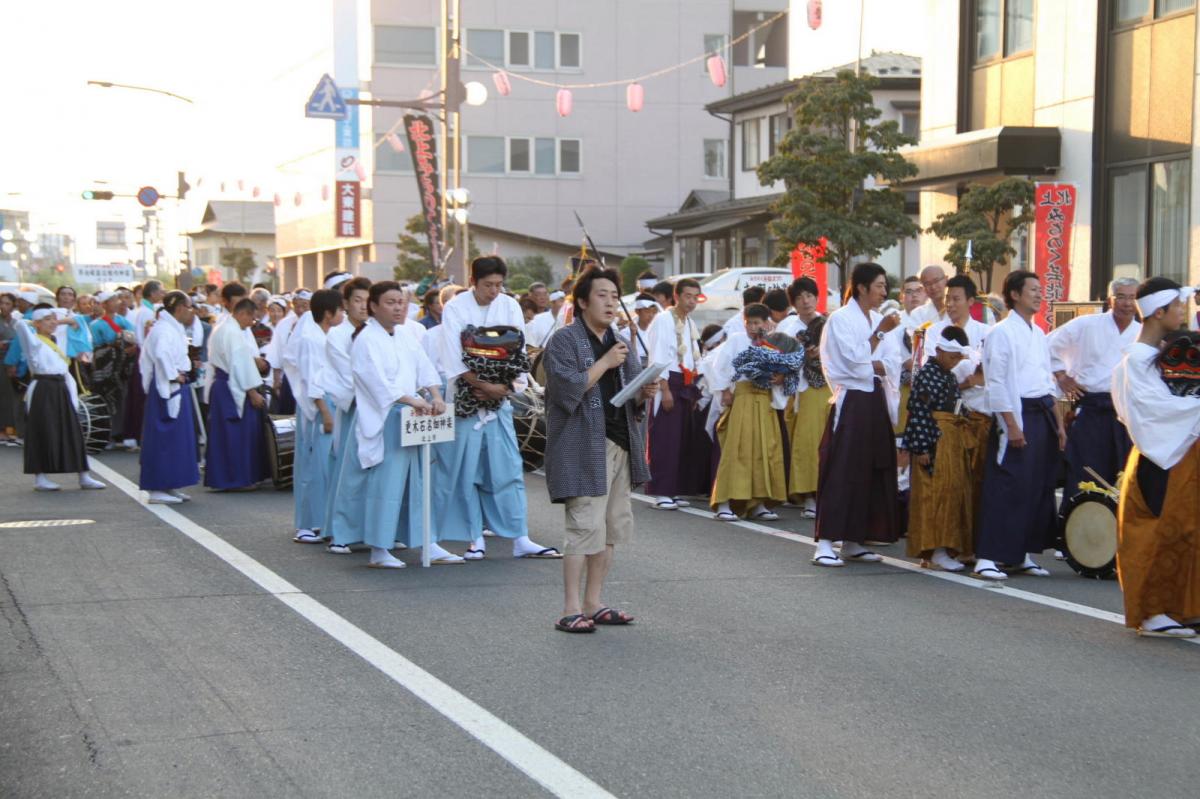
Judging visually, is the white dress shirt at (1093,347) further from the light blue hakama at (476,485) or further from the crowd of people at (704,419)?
the light blue hakama at (476,485)

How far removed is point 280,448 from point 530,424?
2.77 m

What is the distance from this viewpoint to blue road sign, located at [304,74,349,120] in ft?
119

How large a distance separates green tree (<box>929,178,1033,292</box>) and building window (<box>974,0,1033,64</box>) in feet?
9.51

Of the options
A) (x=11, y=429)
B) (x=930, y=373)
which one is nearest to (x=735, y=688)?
(x=930, y=373)

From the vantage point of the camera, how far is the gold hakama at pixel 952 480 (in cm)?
957

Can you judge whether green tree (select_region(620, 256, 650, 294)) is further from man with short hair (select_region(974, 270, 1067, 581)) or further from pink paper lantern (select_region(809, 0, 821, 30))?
man with short hair (select_region(974, 270, 1067, 581))

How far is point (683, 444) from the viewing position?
44.7 feet

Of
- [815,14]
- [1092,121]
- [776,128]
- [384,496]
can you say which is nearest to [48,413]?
[384,496]

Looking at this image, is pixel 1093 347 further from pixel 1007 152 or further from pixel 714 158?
pixel 714 158

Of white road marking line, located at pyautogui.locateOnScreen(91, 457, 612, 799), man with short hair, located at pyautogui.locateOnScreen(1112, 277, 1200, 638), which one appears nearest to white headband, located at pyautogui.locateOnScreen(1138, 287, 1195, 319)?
man with short hair, located at pyautogui.locateOnScreen(1112, 277, 1200, 638)

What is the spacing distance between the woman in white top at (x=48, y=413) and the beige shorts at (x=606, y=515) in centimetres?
816

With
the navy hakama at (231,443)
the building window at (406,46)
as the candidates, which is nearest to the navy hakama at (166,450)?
the navy hakama at (231,443)

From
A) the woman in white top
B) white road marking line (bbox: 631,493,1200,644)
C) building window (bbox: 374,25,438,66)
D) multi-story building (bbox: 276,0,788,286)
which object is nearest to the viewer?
white road marking line (bbox: 631,493,1200,644)

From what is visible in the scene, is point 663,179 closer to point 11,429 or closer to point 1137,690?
point 11,429
